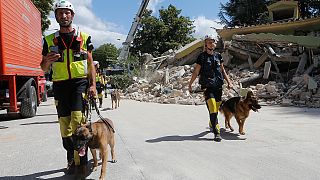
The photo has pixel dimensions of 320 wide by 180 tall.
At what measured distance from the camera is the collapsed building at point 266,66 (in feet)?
41.4

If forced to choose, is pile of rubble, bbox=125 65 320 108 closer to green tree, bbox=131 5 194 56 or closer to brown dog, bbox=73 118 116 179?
brown dog, bbox=73 118 116 179

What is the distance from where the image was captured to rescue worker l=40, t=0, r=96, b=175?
4.16 m

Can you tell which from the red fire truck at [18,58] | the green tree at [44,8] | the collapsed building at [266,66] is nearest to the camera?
the red fire truck at [18,58]

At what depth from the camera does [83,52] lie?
168 inches

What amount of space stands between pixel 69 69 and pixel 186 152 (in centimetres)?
228

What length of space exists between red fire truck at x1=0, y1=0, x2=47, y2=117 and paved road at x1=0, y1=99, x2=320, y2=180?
144 centimetres

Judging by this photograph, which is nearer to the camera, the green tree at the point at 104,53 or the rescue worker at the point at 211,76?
the rescue worker at the point at 211,76

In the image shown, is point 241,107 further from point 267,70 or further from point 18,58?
point 267,70

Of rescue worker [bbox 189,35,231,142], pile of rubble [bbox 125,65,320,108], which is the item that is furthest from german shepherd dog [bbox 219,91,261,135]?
pile of rubble [bbox 125,65,320,108]

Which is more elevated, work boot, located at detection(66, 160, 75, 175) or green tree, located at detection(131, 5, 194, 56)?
green tree, located at detection(131, 5, 194, 56)

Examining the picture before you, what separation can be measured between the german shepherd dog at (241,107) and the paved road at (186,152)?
13.4 inches

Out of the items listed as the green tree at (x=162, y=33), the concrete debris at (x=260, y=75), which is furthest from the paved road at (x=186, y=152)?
the green tree at (x=162, y=33)

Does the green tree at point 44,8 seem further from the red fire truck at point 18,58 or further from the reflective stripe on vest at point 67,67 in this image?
the reflective stripe on vest at point 67,67

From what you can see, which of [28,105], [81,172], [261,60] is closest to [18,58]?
[28,105]
